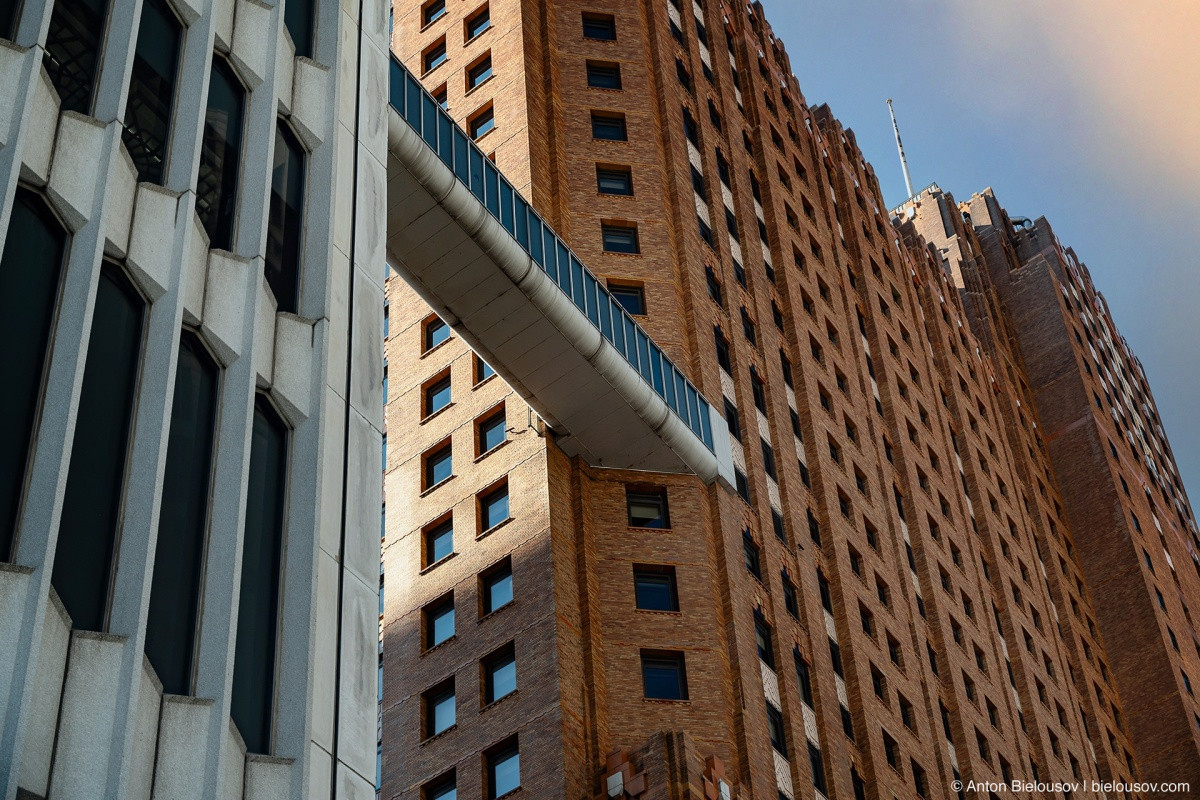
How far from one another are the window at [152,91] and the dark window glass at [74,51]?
1.79 feet

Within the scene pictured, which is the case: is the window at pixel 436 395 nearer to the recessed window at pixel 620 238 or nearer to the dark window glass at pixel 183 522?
the recessed window at pixel 620 238

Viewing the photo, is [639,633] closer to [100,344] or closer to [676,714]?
[676,714]

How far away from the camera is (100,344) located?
60.5ft

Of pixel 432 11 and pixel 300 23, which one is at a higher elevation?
pixel 432 11

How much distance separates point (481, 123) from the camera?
57188 millimetres

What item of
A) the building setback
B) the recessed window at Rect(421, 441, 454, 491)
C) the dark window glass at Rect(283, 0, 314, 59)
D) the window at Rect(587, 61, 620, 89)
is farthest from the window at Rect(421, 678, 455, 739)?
the window at Rect(587, 61, 620, 89)

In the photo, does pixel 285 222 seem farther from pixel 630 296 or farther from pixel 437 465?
pixel 630 296

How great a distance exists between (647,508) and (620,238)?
404 inches

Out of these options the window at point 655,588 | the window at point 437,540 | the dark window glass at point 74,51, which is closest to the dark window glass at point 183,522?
the dark window glass at point 74,51

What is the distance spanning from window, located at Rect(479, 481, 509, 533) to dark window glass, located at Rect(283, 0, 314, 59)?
2203cm

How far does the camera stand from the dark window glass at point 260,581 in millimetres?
18766

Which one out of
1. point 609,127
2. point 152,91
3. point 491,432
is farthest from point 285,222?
point 609,127

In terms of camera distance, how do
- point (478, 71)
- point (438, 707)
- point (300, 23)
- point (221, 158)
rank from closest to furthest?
point (221, 158), point (300, 23), point (438, 707), point (478, 71)

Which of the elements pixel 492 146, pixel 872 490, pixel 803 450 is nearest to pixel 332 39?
pixel 492 146
